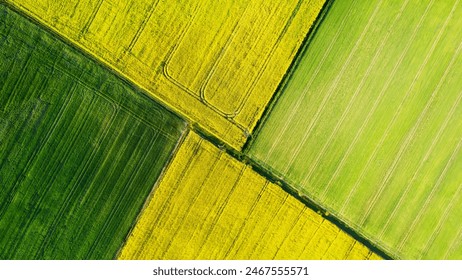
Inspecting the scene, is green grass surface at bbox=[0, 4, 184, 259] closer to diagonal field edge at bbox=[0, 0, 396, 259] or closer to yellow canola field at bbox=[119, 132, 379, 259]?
diagonal field edge at bbox=[0, 0, 396, 259]

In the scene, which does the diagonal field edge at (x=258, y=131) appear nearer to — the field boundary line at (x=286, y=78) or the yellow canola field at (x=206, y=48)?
the field boundary line at (x=286, y=78)

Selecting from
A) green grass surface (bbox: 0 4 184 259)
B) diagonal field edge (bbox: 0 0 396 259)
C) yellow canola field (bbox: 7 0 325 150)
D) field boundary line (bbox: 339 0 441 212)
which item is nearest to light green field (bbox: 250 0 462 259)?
field boundary line (bbox: 339 0 441 212)

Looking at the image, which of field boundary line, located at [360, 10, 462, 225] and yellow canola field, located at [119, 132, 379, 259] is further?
field boundary line, located at [360, 10, 462, 225]

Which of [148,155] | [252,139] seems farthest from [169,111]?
[252,139]

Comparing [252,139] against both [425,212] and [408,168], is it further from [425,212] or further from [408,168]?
[425,212]

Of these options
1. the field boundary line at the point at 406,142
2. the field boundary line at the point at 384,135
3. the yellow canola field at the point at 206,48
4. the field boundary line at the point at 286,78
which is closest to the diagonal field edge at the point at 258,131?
the field boundary line at the point at 286,78

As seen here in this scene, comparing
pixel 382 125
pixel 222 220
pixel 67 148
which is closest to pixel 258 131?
pixel 222 220
